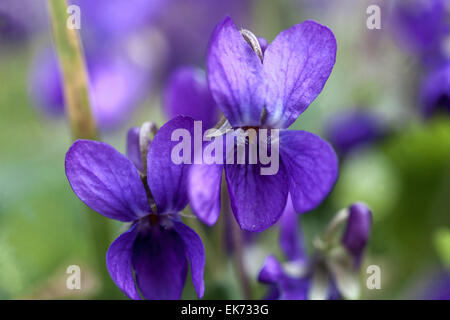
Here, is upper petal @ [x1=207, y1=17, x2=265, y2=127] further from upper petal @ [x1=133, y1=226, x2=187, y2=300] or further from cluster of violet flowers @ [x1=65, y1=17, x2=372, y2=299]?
upper petal @ [x1=133, y1=226, x2=187, y2=300]

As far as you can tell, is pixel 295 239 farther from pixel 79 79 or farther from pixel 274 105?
pixel 79 79

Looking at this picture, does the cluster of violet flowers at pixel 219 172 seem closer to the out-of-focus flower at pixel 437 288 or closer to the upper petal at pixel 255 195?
the upper petal at pixel 255 195

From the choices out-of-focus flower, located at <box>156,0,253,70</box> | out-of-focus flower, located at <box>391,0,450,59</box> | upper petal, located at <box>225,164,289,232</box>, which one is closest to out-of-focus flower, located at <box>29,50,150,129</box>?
out-of-focus flower, located at <box>156,0,253,70</box>

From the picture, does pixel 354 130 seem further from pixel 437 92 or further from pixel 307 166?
pixel 307 166

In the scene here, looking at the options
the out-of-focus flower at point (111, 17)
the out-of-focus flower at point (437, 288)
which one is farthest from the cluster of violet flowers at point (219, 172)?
the out-of-focus flower at point (111, 17)

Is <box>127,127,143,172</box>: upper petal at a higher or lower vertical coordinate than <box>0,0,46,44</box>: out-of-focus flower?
lower

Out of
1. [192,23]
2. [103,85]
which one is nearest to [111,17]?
[103,85]
